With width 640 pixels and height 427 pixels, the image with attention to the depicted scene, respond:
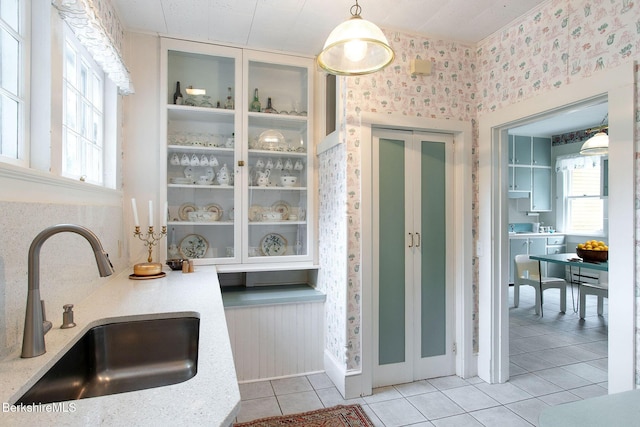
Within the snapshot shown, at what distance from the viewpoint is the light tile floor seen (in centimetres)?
221

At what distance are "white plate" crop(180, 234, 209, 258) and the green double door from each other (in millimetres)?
1382

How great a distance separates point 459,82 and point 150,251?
103 inches

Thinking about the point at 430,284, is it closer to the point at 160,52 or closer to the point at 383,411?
the point at 383,411

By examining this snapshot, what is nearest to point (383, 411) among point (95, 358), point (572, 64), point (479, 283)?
point (479, 283)

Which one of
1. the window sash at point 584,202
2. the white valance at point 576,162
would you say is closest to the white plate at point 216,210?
the white valance at point 576,162

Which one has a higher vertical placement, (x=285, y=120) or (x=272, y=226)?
(x=285, y=120)

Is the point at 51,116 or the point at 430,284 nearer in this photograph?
the point at 51,116

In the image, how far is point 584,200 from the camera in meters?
6.32

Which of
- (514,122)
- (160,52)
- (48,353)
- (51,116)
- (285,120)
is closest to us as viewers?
(48,353)

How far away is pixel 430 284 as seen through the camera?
107 inches

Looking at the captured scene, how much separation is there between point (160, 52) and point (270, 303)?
6.86ft

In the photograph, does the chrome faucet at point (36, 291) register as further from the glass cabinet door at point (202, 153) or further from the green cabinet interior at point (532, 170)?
the green cabinet interior at point (532, 170)

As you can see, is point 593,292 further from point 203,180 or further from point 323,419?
point 203,180

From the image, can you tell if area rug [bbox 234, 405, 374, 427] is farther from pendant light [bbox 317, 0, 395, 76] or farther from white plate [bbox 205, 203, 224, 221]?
pendant light [bbox 317, 0, 395, 76]
